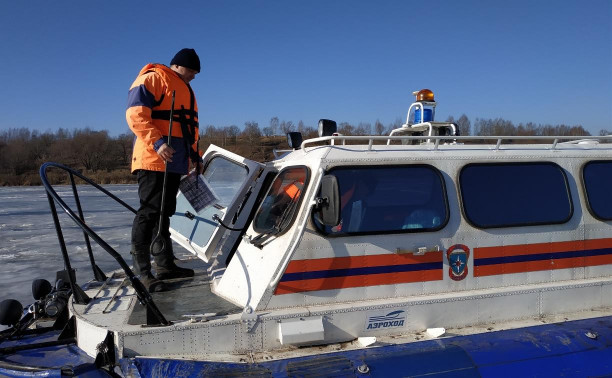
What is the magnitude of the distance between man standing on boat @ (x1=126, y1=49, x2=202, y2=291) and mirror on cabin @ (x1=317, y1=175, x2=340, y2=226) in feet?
3.84

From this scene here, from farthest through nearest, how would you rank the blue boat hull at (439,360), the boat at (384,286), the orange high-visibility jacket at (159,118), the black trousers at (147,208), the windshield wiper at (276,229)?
the black trousers at (147,208), the orange high-visibility jacket at (159,118), the windshield wiper at (276,229), the boat at (384,286), the blue boat hull at (439,360)

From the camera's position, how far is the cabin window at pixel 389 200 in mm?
3133

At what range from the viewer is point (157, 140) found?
338 centimetres

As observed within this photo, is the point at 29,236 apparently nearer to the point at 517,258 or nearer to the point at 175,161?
the point at 175,161

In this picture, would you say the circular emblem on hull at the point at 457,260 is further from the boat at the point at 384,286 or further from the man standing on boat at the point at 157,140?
the man standing on boat at the point at 157,140

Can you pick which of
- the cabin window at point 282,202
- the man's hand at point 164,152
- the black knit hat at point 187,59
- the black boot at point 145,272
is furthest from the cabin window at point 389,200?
the black knit hat at point 187,59

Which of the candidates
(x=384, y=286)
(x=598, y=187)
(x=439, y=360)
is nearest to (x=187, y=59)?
(x=384, y=286)

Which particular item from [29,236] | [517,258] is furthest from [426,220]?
[29,236]

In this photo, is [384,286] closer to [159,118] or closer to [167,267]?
[167,267]

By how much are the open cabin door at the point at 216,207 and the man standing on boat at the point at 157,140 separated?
1.20ft

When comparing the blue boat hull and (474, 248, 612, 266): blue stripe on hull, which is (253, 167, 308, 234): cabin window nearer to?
the blue boat hull

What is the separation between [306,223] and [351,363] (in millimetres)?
861

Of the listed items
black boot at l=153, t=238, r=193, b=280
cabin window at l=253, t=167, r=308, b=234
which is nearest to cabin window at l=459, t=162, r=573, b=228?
cabin window at l=253, t=167, r=308, b=234

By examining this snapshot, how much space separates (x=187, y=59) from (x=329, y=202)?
6.00 ft
